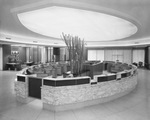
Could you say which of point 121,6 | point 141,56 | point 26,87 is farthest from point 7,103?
point 141,56

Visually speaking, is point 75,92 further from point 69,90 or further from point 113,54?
point 113,54

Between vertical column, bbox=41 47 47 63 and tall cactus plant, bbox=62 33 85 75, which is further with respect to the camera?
vertical column, bbox=41 47 47 63

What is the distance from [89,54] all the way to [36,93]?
1416cm

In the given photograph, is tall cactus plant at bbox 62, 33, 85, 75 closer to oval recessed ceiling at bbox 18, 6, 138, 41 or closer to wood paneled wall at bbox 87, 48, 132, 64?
oval recessed ceiling at bbox 18, 6, 138, 41

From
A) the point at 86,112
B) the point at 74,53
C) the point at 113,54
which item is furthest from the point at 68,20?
the point at 113,54

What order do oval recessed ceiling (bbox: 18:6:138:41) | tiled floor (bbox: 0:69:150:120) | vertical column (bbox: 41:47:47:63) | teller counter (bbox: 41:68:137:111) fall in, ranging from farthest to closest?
1. vertical column (bbox: 41:47:47:63)
2. oval recessed ceiling (bbox: 18:6:138:41)
3. teller counter (bbox: 41:68:137:111)
4. tiled floor (bbox: 0:69:150:120)

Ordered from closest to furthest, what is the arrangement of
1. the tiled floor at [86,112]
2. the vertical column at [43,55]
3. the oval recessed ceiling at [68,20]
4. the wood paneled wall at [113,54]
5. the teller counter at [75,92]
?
1. the tiled floor at [86,112]
2. the teller counter at [75,92]
3. the oval recessed ceiling at [68,20]
4. the wood paneled wall at [113,54]
5. the vertical column at [43,55]

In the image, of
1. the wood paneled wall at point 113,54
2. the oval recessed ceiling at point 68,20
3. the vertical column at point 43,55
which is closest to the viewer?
the oval recessed ceiling at point 68,20

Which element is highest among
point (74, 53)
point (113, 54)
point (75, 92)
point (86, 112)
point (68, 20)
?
point (68, 20)

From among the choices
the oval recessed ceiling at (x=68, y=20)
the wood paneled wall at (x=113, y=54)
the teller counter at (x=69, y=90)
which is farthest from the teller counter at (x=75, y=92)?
the wood paneled wall at (x=113, y=54)

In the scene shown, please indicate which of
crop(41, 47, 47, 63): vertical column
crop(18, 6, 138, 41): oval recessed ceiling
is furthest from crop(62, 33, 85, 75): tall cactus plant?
crop(41, 47, 47, 63): vertical column

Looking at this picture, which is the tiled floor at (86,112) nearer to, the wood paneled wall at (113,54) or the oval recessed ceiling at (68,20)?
the oval recessed ceiling at (68,20)

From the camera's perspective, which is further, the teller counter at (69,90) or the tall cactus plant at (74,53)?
the tall cactus plant at (74,53)

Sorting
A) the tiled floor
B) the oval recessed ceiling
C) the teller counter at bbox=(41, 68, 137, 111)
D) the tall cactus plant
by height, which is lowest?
the tiled floor
